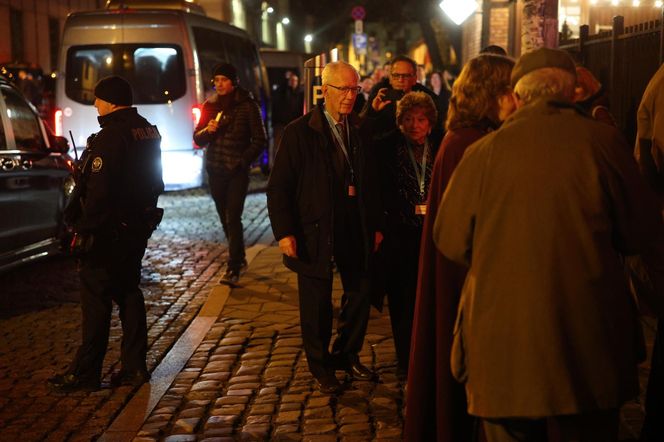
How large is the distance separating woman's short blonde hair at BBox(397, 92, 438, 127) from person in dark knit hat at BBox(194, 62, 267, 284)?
3.39 meters

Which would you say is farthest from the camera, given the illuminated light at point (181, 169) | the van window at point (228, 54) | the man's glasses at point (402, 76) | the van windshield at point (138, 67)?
the van window at point (228, 54)

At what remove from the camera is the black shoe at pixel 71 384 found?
6.57 metres

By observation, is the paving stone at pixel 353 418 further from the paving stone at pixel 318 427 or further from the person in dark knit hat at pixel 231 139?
the person in dark knit hat at pixel 231 139

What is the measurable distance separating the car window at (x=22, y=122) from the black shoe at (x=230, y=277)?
2216mm

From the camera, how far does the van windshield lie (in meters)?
17.1

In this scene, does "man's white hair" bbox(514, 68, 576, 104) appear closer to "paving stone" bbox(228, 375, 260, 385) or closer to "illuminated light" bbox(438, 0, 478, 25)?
"paving stone" bbox(228, 375, 260, 385)

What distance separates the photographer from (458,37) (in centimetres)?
3344

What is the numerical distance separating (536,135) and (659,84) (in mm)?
1744

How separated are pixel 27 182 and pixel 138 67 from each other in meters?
7.42

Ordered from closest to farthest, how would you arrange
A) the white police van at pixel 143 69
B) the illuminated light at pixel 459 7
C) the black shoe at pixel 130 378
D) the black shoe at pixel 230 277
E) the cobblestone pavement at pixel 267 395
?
the cobblestone pavement at pixel 267 395 < the black shoe at pixel 130 378 < the black shoe at pixel 230 277 < the white police van at pixel 143 69 < the illuminated light at pixel 459 7

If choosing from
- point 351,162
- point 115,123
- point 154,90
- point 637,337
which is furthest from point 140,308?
point 154,90

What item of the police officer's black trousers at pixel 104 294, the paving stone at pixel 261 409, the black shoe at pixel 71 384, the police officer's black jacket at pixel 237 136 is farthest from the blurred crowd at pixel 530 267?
the police officer's black jacket at pixel 237 136

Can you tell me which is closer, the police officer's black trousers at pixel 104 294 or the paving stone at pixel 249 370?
the police officer's black trousers at pixel 104 294

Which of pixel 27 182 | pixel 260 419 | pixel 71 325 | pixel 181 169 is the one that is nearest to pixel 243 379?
pixel 260 419
